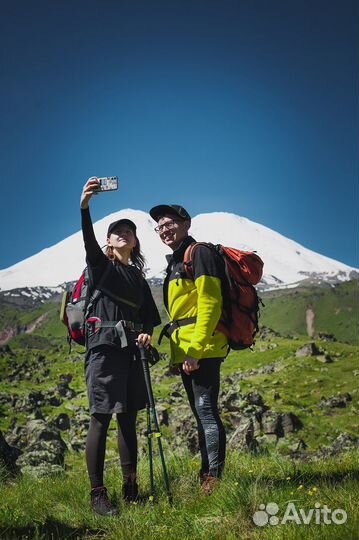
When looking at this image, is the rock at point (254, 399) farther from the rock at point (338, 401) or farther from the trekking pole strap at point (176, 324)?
the trekking pole strap at point (176, 324)

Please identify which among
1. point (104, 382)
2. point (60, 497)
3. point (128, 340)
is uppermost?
point (128, 340)

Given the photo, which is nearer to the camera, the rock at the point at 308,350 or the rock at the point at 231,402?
the rock at the point at 231,402

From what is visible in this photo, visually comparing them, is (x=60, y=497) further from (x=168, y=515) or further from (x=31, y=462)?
(x=31, y=462)

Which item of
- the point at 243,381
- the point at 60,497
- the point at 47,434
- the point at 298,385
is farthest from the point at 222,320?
the point at 243,381

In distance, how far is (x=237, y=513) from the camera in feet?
13.0

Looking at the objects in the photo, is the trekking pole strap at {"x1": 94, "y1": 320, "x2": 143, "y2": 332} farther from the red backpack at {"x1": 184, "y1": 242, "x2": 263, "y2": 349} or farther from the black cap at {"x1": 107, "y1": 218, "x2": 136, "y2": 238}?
the black cap at {"x1": 107, "y1": 218, "x2": 136, "y2": 238}

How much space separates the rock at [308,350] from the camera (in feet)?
174

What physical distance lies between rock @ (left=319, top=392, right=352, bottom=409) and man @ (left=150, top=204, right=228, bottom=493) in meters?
32.3

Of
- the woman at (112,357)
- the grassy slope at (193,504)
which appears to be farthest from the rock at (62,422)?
the woman at (112,357)

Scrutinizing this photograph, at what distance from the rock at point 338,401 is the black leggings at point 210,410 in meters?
32.3

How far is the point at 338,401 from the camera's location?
114 ft

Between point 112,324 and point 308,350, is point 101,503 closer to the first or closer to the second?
point 112,324

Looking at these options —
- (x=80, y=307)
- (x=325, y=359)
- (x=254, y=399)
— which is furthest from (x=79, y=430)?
(x=325, y=359)

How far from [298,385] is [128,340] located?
40.1 m
